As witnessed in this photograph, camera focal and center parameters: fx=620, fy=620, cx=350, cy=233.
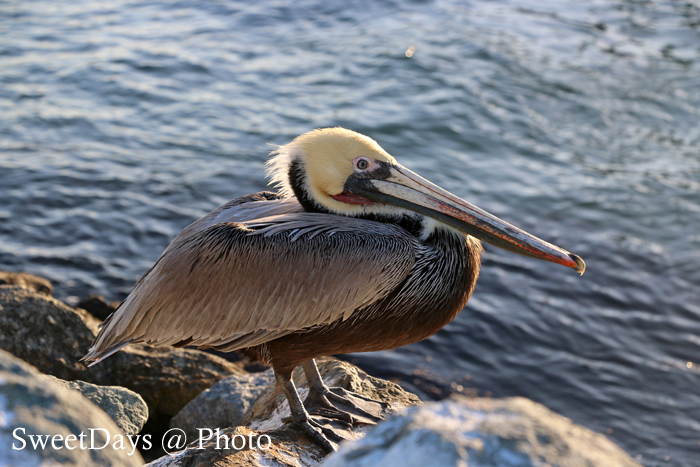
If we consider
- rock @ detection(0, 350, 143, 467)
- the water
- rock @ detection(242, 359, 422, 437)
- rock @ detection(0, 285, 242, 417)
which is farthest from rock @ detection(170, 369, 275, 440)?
rock @ detection(0, 350, 143, 467)

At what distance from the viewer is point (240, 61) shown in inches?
512

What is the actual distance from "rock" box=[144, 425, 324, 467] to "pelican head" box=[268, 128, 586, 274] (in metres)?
1.43

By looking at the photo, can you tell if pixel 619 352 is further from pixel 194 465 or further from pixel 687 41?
pixel 687 41

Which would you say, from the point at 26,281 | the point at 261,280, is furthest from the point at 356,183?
the point at 26,281

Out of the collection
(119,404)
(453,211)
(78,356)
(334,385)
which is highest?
(453,211)

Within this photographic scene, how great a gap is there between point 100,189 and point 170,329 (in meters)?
6.02

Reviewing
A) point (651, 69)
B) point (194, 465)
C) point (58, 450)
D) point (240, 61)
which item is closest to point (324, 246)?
point (194, 465)

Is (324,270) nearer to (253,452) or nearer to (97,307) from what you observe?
(253,452)

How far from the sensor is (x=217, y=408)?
15.8ft

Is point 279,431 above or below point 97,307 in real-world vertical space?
above

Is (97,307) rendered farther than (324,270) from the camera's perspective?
Yes

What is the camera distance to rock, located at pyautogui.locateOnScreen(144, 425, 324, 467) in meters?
3.22

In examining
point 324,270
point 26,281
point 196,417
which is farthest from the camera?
point 26,281

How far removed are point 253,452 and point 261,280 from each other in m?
0.95
